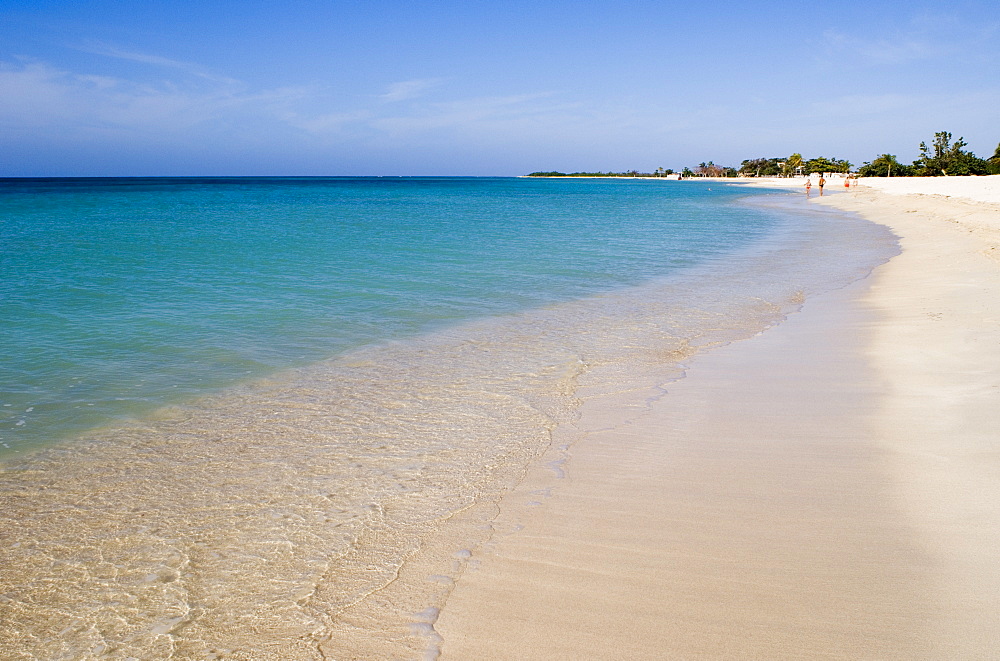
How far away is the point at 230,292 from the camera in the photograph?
12227 mm

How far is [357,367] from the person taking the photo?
7.41 meters

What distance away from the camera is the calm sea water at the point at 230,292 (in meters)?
6.83

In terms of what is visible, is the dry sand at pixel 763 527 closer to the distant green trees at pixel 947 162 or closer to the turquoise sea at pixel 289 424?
the turquoise sea at pixel 289 424

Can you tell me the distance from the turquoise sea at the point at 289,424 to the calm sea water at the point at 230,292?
0.22 ft

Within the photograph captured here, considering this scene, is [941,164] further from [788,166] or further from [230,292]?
[230,292]

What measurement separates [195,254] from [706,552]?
17.7m

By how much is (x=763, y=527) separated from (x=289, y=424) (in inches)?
148

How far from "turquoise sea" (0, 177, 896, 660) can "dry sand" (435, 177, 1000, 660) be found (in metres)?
0.35

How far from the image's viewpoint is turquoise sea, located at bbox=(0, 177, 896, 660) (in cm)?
312

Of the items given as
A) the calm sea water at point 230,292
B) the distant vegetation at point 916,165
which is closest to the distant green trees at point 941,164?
the distant vegetation at point 916,165

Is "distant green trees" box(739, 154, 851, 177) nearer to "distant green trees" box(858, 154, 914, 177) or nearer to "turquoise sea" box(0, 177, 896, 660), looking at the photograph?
"distant green trees" box(858, 154, 914, 177)

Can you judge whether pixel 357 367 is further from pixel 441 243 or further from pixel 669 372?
pixel 441 243

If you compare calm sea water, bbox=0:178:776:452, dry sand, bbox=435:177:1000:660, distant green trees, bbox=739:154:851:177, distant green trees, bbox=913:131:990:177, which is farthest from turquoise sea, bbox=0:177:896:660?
distant green trees, bbox=739:154:851:177

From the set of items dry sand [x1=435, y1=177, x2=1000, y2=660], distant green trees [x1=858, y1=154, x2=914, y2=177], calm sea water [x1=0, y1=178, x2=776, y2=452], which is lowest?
dry sand [x1=435, y1=177, x2=1000, y2=660]
